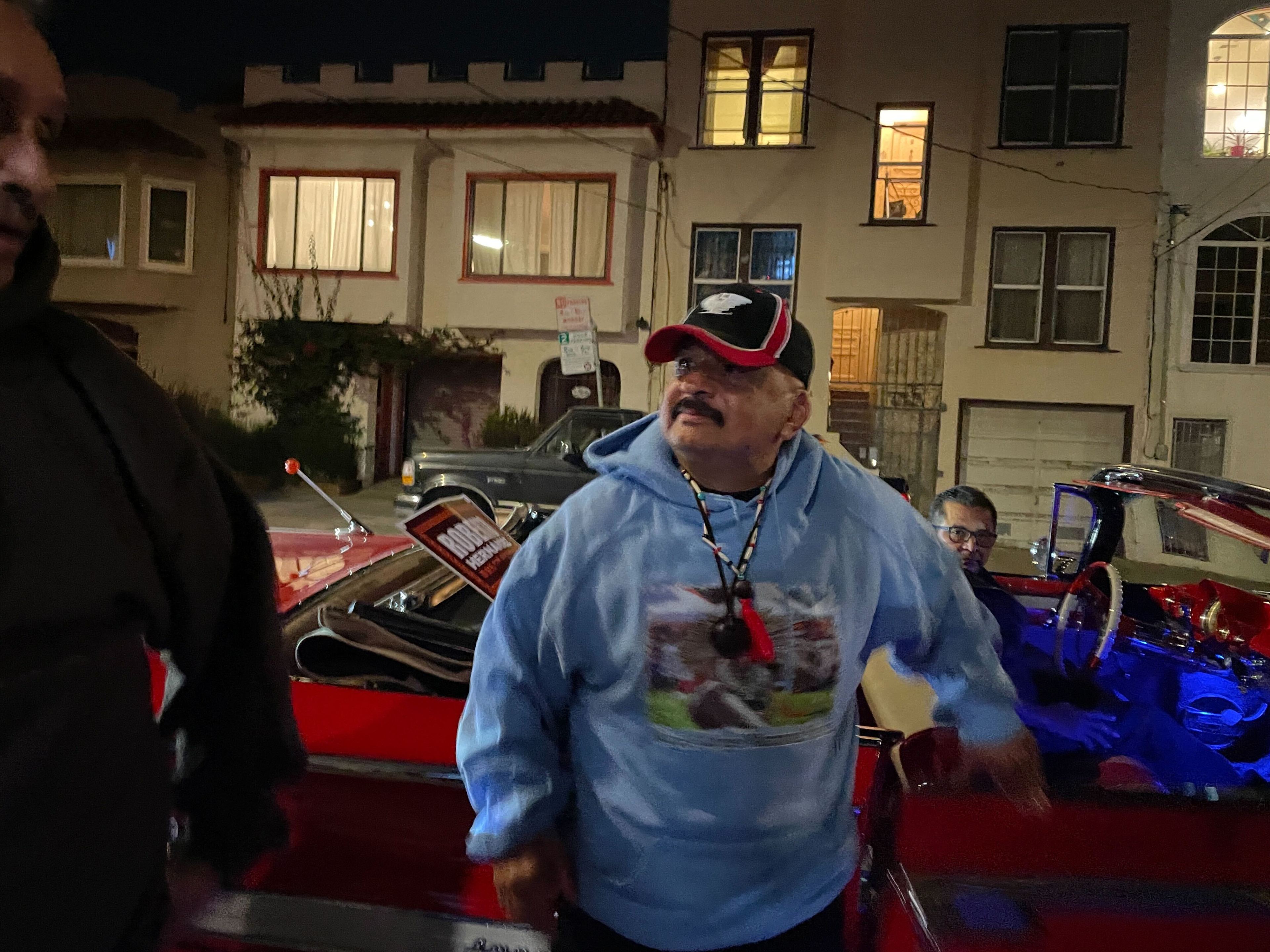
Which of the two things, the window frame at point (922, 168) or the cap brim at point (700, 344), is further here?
the window frame at point (922, 168)

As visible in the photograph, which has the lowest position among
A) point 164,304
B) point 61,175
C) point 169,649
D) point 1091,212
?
point 169,649

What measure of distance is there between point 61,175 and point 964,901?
1.59 m

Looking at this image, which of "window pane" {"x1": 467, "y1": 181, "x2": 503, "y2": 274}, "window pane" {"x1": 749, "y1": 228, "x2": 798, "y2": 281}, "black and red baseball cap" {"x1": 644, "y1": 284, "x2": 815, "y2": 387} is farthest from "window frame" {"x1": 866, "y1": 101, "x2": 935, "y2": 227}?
"black and red baseball cap" {"x1": 644, "y1": 284, "x2": 815, "y2": 387}

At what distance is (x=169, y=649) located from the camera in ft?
3.36

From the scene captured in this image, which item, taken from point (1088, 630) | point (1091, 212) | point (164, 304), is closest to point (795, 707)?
point (1088, 630)

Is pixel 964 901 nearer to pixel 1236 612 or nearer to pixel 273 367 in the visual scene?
pixel 1236 612

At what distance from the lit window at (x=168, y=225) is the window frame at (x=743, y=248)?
6337mm

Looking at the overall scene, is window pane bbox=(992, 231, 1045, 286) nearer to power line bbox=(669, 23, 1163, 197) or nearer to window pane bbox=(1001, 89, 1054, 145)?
power line bbox=(669, 23, 1163, 197)

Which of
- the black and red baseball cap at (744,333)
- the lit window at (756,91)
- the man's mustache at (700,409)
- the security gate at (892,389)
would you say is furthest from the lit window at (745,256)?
the man's mustache at (700,409)

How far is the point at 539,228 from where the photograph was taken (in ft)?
36.0

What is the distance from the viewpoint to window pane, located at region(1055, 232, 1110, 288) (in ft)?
32.1

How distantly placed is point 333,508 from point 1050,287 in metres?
8.97

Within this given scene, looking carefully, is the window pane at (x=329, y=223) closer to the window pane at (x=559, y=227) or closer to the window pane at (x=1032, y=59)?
the window pane at (x=559, y=227)

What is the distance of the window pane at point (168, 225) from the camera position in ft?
30.2
